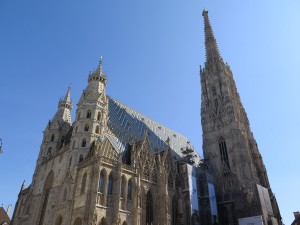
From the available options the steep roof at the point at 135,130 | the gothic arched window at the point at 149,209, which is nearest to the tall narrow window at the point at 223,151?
the steep roof at the point at 135,130

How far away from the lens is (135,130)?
49000 mm

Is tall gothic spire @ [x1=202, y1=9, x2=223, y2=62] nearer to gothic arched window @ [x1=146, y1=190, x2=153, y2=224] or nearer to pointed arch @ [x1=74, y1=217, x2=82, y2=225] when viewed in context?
gothic arched window @ [x1=146, y1=190, x2=153, y2=224]

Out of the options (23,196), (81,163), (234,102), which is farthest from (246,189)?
(23,196)

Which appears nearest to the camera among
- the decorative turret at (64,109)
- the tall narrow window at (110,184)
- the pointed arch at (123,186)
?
the tall narrow window at (110,184)

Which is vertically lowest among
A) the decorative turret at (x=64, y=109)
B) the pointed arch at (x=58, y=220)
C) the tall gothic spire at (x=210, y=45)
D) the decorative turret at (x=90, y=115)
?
the pointed arch at (x=58, y=220)

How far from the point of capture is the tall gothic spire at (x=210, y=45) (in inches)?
2689

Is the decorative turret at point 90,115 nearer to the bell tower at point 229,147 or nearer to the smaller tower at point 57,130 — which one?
the smaller tower at point 57,130

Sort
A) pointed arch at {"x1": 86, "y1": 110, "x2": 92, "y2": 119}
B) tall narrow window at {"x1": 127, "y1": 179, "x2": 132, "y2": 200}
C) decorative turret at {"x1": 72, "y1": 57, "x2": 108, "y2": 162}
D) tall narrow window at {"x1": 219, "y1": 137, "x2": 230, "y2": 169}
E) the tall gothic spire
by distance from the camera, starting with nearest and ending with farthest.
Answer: tall narrow window at {"x1": 127, "y1": 179, "x2": 132, "y2": 200}
decorative turret at {"x1": 72, "y1": 57, "x2": 108, "y2": 162}
pointed arch at {"x1": 86, "y1": 110, "x2": 92, "y2": 119}
tall narrow window at {"x1": 219, "y1": 137, "x2": 230, "y2": 169}
the tall gothic spire

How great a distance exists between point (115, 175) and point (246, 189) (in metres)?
23.5

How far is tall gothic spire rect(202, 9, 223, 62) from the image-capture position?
68312 mm

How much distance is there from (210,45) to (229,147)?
30532 millimetres

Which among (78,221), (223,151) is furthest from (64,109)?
(223,151)

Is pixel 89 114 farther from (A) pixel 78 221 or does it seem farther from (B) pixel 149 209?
(B) pixel 149 209

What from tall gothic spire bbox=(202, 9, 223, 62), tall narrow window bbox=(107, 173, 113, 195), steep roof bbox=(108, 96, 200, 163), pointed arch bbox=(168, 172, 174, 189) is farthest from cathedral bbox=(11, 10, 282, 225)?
tall gothic spire bbox=(202, 9, 223, 62)
